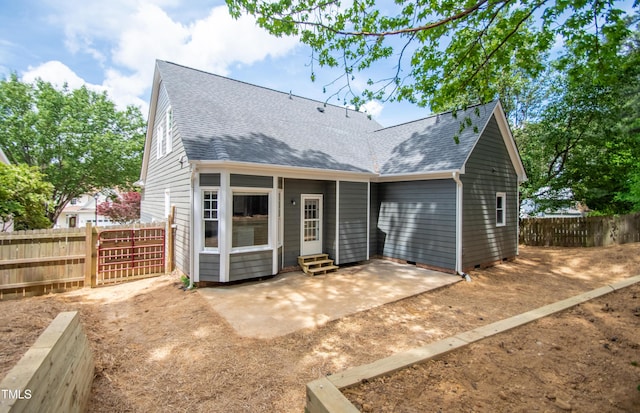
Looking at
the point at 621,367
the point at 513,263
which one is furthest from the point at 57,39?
the point at 513,263

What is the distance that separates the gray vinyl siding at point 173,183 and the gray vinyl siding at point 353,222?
4584 mm

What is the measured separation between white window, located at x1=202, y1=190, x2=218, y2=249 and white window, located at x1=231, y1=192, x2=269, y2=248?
44 centimetres

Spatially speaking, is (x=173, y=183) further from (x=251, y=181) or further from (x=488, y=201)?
(x=488, y=201)

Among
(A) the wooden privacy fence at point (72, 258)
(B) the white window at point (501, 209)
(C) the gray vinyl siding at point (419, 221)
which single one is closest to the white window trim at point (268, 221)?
(A) the wooden privacy fence at point (72, 258)

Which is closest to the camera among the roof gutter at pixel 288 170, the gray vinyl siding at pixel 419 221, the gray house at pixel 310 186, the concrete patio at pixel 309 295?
the concrete patio at pixel 309 295

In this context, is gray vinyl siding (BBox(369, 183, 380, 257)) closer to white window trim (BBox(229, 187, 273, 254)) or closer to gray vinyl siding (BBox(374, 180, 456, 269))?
gray vinyl siding (BBox(374, 180, 456, 269))

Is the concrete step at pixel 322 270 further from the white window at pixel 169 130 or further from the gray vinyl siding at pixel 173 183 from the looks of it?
the white window at pixel 169 130

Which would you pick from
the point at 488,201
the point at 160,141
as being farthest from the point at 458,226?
the point at 160,141

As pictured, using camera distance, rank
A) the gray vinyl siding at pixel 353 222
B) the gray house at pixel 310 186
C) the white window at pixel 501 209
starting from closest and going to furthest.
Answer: the gray house at pixel 310 186, the gray vinyl siding at pixel 353 222, the white window at pixel 501 209

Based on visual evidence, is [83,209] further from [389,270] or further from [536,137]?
[536,137]

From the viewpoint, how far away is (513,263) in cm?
1032

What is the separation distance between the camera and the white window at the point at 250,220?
7.54m

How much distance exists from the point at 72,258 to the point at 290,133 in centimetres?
705

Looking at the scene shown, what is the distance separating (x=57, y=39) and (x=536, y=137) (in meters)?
22.6
